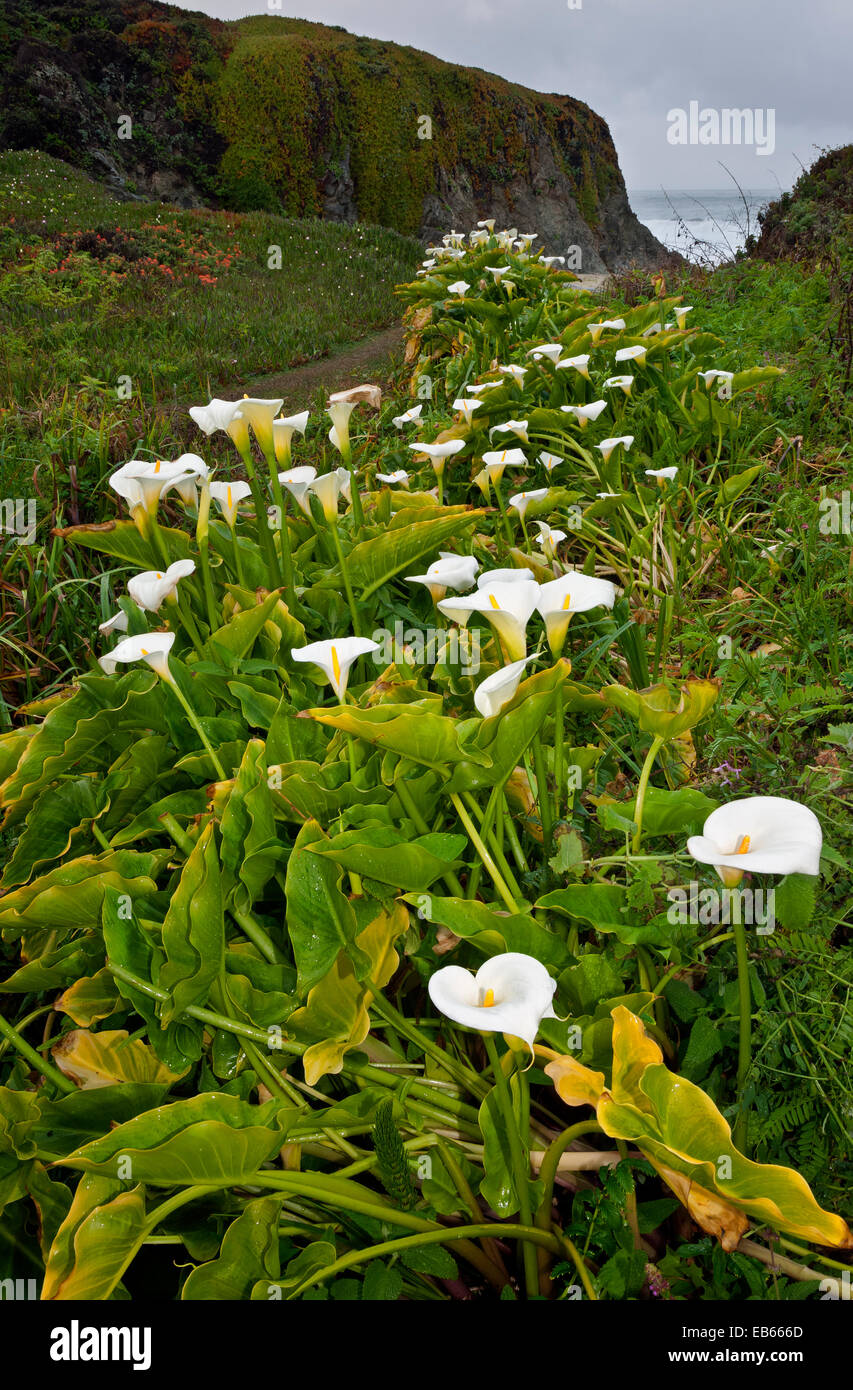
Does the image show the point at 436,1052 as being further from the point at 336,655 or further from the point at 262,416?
the point at 262,416

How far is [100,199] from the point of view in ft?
56.0

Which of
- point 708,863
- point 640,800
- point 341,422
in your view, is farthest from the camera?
point 341,422

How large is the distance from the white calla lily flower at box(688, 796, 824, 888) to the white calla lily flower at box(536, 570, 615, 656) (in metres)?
0.46

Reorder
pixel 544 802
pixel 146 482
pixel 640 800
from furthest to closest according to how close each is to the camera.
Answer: pixel 146 482 < pixel 544 802 < pixel 640 800

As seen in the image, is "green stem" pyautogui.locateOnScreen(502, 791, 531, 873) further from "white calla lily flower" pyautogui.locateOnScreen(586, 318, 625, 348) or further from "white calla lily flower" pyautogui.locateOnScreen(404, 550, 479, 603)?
"white calla lily flower" pyautogui.locateOnScreen(586, 318, 625, 348)

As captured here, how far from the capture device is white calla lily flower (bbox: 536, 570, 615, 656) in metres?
1.43

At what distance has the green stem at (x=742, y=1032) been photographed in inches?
44.8

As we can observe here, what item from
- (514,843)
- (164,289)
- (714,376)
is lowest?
(514,843)

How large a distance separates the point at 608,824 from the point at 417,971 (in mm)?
462

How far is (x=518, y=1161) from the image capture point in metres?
1.16

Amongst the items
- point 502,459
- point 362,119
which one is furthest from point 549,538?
point 362,119

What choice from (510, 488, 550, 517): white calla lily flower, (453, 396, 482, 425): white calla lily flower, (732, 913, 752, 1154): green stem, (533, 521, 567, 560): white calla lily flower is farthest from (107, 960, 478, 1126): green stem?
(453, 396, 482, 425): white calla lily flower

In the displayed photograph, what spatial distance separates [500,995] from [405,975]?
1.70 feet

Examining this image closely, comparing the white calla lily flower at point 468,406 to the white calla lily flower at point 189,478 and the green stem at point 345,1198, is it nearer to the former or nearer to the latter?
the white calla lily flower at point 189,478
